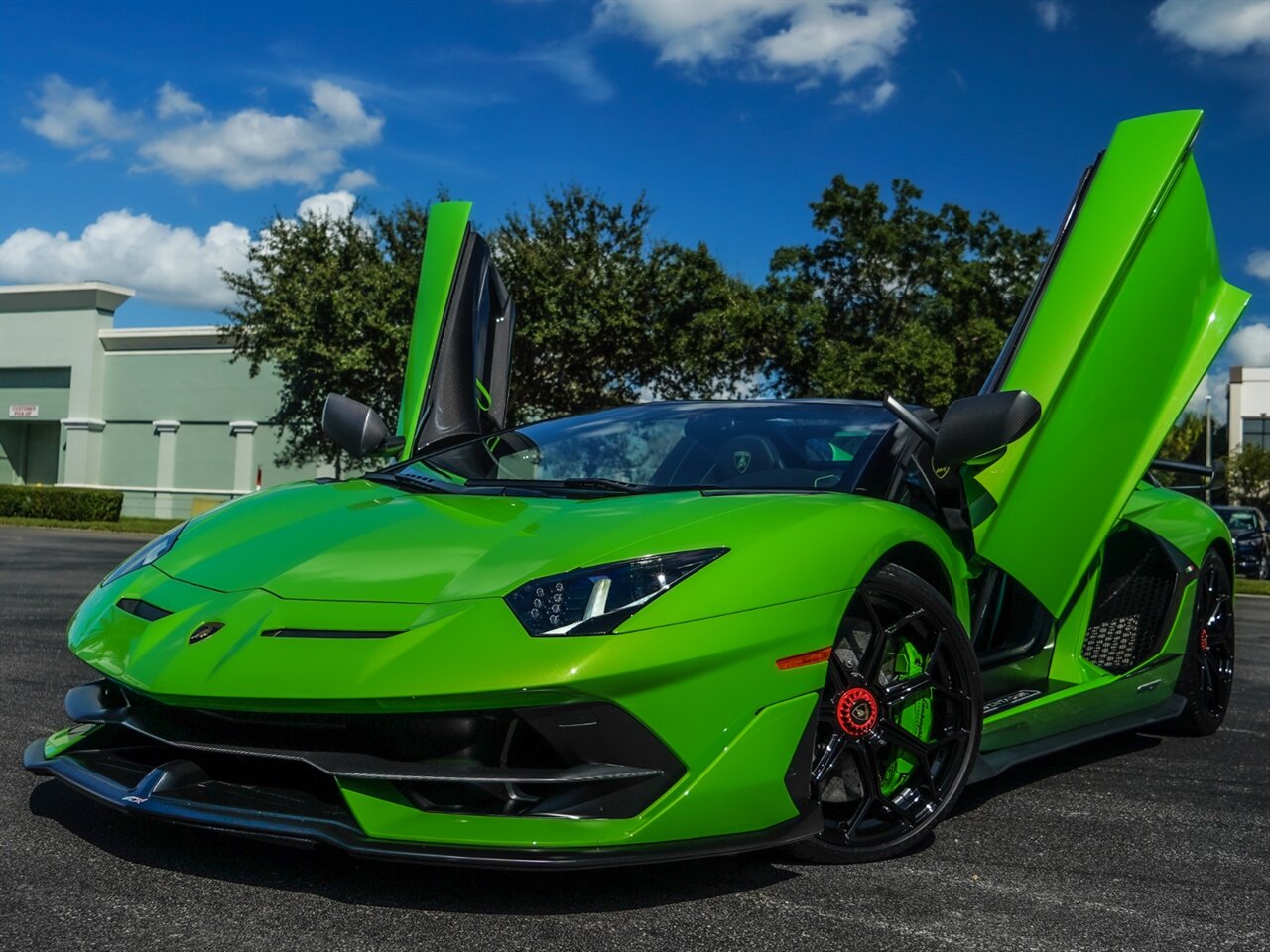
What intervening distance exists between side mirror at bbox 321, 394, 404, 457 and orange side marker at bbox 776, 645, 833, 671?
2172 millimetres

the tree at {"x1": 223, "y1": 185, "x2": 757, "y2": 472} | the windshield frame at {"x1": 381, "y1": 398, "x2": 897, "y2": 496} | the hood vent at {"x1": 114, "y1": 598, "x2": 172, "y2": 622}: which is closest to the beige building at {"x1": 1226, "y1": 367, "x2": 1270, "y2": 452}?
the tree at {"x1": 223, "y1": 185, "x2": 757, "y2": 472}

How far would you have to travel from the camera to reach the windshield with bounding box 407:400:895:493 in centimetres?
376

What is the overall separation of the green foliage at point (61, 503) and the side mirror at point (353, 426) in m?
26.4

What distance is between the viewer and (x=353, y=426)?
15.0 feet

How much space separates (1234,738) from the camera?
5195 mm

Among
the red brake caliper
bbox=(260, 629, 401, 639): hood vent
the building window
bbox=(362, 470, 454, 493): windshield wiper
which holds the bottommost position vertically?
the red brake caliper

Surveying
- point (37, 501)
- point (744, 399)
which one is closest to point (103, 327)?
point (37, 501)

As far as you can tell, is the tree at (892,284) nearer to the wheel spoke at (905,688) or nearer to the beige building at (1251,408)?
the wheel spoke at (905,688)

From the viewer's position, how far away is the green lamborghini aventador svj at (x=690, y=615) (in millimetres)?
2559

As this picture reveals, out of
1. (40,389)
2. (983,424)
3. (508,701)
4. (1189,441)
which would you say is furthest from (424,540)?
(1189,441)

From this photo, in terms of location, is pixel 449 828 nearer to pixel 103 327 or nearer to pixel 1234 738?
pixel 1234 738

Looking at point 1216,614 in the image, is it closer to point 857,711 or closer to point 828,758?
point 857,711

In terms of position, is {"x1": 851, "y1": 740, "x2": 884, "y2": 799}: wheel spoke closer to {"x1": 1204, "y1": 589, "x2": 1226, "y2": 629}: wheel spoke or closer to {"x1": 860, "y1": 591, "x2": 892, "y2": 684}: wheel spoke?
{"x1": 860, "y1": 591, "x2": 892, "y2": 684}: wheel spoke

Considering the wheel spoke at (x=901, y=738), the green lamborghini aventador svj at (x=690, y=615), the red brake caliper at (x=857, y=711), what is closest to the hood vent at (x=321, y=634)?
the green lamborghini aventador svj at (x=690, y=615)
